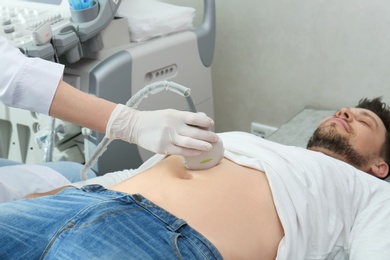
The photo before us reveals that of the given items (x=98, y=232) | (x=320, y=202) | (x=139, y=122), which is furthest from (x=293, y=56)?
(x=98, y=232)

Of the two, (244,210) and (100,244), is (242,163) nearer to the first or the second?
(244,210)

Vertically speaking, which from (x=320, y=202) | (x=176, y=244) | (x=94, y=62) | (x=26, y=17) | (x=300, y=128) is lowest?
(x=300, y=128)

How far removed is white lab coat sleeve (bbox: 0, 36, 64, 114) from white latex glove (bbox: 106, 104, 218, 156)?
198 millimetres

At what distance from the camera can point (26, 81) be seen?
1.50 m

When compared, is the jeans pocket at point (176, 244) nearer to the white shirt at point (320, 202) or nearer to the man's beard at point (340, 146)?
the white shirt at point (320, 202)

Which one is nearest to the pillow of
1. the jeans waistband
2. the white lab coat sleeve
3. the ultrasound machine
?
the ultrasound machine

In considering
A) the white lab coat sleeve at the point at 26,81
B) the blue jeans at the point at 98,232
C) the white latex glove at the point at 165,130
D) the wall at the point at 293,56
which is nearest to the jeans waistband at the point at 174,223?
the blue jeans at the point at 98,232

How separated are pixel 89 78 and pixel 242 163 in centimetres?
76

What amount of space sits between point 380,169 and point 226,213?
762 mm

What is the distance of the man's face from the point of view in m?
1.89

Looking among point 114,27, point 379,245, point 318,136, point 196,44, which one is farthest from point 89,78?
point 379,245

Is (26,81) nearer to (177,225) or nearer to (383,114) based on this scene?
(177,225)

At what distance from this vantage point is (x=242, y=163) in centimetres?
165

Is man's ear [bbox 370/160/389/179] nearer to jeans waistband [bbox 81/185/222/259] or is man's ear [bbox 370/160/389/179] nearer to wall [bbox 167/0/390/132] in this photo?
wall [bbox 167/0/390/132]
